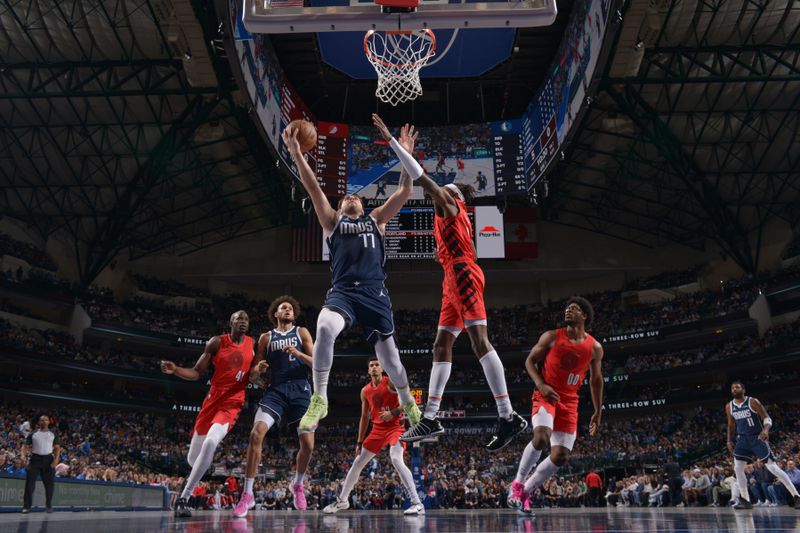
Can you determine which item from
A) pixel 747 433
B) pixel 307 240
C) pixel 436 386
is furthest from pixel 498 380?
pixel 307 240

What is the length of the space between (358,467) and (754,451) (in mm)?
7255

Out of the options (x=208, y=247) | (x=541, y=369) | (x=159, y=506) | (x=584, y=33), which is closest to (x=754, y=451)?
(x=541, y=369)

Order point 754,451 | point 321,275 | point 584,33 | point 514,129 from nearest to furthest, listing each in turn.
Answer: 1. point 754,451
2. point 584,33
3. point 514,129
4. point 321,275

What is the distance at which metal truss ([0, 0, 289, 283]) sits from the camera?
898 inches

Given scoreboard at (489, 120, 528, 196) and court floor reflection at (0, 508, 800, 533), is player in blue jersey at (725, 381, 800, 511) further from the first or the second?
scoreboard at (489, 120, 528, 196)

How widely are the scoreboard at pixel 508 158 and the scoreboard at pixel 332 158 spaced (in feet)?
18.2

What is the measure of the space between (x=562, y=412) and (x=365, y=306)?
2.96 metres

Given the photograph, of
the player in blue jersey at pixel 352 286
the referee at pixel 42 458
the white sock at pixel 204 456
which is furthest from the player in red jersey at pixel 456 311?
the referee at pixel 42 458

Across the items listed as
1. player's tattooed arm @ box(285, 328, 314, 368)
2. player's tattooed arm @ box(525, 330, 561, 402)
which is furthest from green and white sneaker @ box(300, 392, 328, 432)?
player's tattooed arm @ box(525, 330, 561, 402)

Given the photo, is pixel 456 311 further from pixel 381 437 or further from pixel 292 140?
pixel 381 437

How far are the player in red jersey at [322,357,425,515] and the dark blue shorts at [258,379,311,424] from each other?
117 cm

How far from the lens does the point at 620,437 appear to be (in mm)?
33656

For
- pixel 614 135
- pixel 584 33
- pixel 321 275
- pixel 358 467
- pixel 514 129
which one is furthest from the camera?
pixel 321 275

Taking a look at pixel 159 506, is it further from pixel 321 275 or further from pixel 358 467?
pixel 321 275
